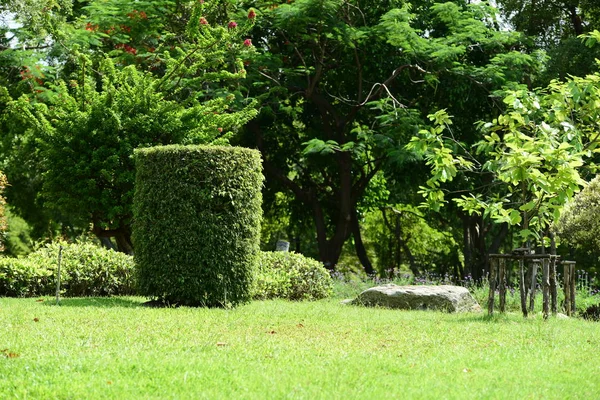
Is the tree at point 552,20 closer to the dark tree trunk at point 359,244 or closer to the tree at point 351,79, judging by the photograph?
Answer: the tree at point 351,79

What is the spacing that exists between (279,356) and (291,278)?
854cm

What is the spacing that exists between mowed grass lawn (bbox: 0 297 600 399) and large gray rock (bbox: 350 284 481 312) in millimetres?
2928

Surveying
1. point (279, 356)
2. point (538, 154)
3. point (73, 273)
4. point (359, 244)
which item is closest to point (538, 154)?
point (538, 154)

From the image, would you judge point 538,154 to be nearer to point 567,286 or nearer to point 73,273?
point 567,286

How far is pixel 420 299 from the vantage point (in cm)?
1463

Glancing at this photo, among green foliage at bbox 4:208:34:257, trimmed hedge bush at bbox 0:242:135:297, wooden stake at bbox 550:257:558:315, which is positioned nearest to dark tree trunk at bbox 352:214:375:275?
trimmed hedge bush at bbox 0:242:135:297

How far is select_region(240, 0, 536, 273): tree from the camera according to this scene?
20.2 meters

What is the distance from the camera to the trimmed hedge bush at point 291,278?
611 inches

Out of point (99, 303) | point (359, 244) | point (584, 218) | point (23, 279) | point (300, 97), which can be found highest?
point (300, 97)

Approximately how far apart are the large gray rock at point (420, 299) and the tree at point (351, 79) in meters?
5.35

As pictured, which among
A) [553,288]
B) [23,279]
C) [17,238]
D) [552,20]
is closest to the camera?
[553,288]

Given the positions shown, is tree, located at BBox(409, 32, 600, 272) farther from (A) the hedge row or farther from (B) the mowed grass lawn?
(A) the hedge row

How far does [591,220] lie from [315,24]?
A: 31.1ft

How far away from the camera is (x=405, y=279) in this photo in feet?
66.8
